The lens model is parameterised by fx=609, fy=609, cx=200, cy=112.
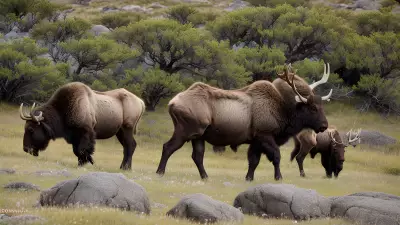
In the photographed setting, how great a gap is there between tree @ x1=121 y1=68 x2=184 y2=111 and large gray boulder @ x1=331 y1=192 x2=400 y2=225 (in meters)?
27.4

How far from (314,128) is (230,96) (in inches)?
114

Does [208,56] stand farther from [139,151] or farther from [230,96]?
[230,96]

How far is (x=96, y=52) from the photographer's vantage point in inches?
1681

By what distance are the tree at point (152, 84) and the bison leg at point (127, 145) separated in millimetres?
18345

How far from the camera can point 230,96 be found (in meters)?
18.9

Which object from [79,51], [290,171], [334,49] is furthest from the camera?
[334,49]

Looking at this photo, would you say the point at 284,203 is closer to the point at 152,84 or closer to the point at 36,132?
the point at 36,132

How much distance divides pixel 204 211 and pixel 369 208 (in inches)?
139

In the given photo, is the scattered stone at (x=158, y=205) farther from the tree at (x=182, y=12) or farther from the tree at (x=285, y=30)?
the tree at (x=182, y=12)

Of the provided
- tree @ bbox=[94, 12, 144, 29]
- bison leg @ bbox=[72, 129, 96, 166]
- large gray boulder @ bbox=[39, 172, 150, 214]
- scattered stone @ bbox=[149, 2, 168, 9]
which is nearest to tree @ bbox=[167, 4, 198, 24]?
tree @ bbox=[94, 12, 144, 29]

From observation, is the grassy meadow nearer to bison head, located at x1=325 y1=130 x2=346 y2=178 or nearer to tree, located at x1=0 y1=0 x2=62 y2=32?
bison head, located at x1=325 y1=130 x2=346 y2=178

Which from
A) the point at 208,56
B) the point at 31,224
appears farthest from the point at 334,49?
the point at 31,224

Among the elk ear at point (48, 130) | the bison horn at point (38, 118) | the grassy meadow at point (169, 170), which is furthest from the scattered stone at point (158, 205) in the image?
the bison horn at point (38, 118)

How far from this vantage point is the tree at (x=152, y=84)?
132 ft
